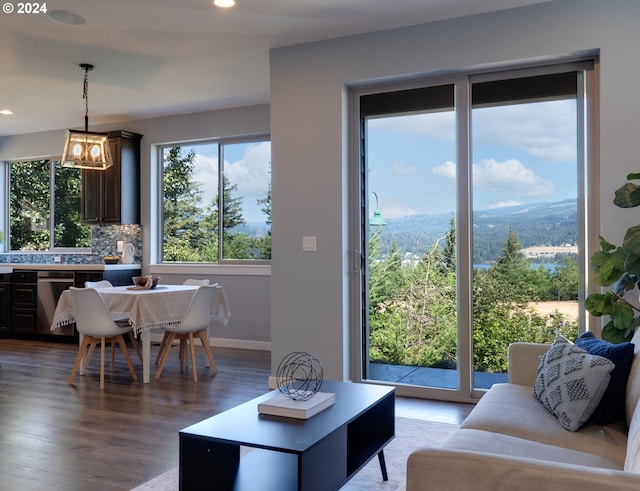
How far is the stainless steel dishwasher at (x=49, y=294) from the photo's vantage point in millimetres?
6840

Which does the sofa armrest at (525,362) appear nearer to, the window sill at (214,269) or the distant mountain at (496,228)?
the distant mountain at (496,228)

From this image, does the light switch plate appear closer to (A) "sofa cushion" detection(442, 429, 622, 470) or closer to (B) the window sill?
(B) the window sill

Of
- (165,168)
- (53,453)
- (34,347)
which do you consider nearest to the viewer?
(53,453)

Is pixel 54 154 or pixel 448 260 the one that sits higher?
pixel 54 154

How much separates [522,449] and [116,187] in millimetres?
6081

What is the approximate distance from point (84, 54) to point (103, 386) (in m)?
2.76

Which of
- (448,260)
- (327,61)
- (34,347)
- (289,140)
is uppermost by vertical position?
(327,61)

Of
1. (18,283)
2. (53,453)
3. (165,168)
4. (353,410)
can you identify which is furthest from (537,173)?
(18,283)

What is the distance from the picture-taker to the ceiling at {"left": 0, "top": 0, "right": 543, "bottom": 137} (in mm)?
3789

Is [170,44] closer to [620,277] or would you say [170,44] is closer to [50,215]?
[620,277]

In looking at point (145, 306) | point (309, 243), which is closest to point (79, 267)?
point (145, 306)

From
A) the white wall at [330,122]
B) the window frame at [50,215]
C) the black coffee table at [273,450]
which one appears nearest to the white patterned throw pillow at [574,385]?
the black coffee table at [273,450]

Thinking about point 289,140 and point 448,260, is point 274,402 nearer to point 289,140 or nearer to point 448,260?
point 448,260

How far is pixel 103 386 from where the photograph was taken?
450cm
